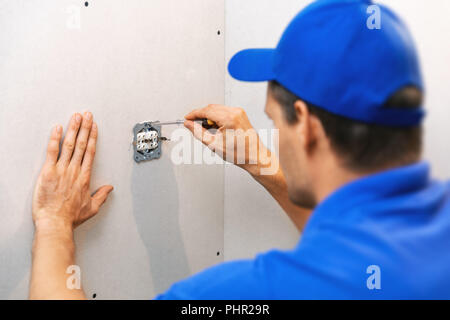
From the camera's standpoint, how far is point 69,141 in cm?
76

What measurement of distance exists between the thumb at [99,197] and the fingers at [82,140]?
7cm

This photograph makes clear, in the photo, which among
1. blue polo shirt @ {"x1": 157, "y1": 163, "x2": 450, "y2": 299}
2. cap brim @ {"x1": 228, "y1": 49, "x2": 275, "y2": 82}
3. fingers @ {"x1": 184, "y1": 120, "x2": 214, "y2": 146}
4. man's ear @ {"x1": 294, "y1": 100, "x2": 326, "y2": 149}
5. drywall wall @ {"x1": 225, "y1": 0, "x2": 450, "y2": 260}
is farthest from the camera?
drywall wall @ {"x1": 225, "y1": 0, "x2": 450, "y2": 260}

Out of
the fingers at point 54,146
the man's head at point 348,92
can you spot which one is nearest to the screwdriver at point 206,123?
the fingers at point 54,146

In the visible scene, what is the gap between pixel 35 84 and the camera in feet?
2.35

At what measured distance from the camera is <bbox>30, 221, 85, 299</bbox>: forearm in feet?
2.10

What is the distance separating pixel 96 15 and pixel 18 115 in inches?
9.2

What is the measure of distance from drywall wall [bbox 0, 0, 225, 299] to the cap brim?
0.78 ft

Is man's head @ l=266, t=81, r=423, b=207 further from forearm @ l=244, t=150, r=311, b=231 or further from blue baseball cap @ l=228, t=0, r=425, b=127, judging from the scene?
forearm @ l=244, t=150, r=311, b=231

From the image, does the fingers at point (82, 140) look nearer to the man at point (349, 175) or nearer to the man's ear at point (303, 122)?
the man at point (349, 175)

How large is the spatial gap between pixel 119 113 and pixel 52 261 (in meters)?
0.31

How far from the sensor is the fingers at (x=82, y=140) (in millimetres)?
769

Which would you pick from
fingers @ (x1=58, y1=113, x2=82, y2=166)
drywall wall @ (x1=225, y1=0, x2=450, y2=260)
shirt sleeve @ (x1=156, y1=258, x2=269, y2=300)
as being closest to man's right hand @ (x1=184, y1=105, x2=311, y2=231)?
drywall wall @ (x1=225, y1=0, x2=450, y2=260)
